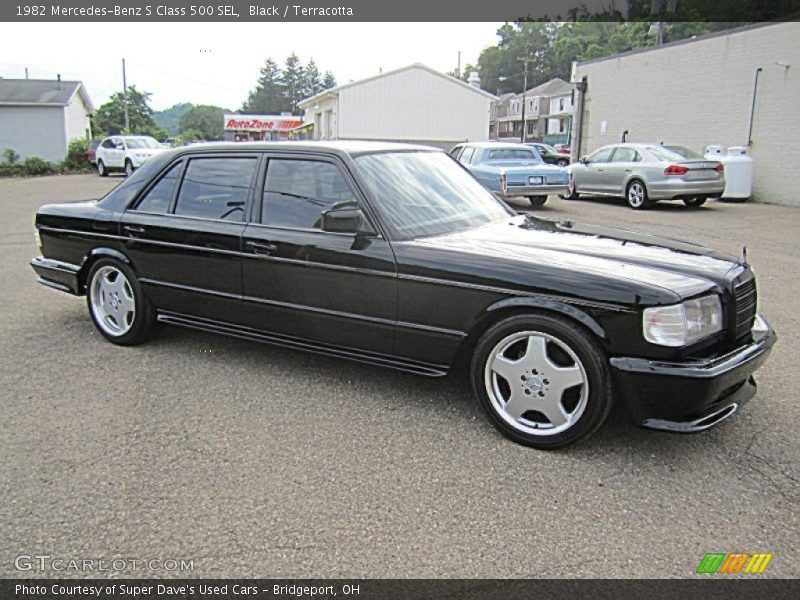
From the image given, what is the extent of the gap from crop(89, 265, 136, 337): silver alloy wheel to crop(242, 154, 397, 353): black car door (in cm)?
116

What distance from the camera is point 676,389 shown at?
10.1 feet

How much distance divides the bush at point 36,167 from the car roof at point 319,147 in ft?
107

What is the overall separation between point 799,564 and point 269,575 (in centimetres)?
194

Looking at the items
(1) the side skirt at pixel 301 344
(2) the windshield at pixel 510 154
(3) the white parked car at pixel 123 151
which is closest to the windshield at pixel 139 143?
(3) the white parked car at pixel 123 151

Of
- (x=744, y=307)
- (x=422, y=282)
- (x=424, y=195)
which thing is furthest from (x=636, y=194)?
(x=422, y=282)

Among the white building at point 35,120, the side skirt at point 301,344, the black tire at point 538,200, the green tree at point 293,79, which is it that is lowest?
the side skirt at point 301,344

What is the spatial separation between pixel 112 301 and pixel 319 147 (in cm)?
206

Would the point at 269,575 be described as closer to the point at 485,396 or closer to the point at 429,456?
the point at 429,456

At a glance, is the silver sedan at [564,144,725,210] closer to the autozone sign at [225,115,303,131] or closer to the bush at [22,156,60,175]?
the bush at [22,156,60,175]

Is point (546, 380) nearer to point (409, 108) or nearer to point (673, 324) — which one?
point (673, 324)

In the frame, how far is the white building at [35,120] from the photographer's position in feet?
125

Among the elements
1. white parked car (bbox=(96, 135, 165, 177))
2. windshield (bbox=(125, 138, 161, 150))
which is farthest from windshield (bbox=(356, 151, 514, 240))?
windshield (bbox=(125, 138, 161, 150))

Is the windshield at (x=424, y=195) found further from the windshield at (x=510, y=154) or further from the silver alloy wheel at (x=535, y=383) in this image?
the windshield at (x=510, y=154)

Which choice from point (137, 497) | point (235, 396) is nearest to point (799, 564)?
point (137, 497)
